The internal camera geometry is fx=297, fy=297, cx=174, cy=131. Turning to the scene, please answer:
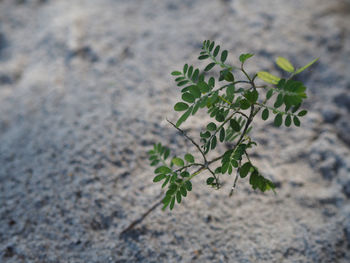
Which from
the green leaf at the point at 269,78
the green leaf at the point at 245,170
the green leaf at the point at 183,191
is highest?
the green leaf at the point at 269,78

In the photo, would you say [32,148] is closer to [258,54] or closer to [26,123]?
[26,123]

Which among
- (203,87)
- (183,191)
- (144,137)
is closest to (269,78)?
(203,87)

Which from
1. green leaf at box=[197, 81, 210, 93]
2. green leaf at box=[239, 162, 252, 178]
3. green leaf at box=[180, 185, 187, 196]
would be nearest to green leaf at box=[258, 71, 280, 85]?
green leaf at box=[197, 81, 210, 93]

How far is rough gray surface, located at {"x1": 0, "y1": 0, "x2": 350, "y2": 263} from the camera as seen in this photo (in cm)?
138

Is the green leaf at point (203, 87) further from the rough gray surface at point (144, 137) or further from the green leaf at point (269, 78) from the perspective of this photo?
the rough gray surface at point (144, 137)

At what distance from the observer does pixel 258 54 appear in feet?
7.59

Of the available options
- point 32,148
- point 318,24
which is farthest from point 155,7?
point 32,148

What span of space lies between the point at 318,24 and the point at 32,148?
244 centimetres

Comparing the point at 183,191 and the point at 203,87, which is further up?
the point at 203,87

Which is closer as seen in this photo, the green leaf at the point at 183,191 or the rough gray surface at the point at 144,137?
the green leaf at the point at 183,191

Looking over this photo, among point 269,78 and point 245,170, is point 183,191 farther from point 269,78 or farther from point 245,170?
point 269,78

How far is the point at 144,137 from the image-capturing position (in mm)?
1744

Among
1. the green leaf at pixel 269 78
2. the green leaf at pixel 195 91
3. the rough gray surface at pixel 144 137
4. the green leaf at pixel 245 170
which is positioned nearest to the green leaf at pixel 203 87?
the green leaf at pixel 195 91

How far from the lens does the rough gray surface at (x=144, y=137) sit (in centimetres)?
138
